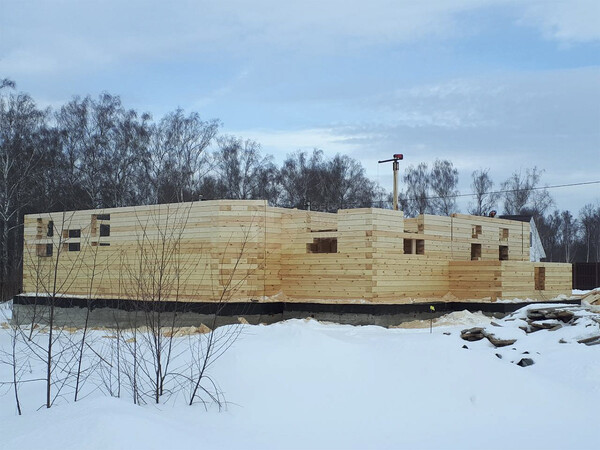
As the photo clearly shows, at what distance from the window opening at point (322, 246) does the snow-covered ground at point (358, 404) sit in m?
6.48

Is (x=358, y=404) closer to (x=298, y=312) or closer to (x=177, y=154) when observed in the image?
(x=298, y=312)

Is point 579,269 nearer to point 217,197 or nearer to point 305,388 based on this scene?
point 217,197

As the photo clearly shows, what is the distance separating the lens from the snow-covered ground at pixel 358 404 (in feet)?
23.1

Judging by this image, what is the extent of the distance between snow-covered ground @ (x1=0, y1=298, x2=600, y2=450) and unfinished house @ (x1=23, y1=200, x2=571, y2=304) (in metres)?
5.18

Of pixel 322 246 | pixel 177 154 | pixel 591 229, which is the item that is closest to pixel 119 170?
pixel 177 154

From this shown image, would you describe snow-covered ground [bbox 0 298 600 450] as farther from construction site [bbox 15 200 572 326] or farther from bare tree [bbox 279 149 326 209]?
bare tree [bbox 279 149 326 209]

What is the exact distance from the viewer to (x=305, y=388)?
366 inches

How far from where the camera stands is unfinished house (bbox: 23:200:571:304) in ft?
56.1

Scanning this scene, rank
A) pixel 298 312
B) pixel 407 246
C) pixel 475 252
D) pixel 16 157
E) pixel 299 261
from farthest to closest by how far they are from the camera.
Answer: pixel 16 157, pixel 475 252, pixel 407 246, pixel 299 261, pixel 298 312

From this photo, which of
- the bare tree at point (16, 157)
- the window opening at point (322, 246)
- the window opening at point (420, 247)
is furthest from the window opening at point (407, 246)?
the bare tree at point (16, 157)

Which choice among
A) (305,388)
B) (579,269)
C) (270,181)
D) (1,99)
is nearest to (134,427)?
(305,388)

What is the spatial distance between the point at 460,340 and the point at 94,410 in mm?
7684

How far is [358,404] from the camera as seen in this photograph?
351 inches

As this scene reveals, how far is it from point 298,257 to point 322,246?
3261 mm
